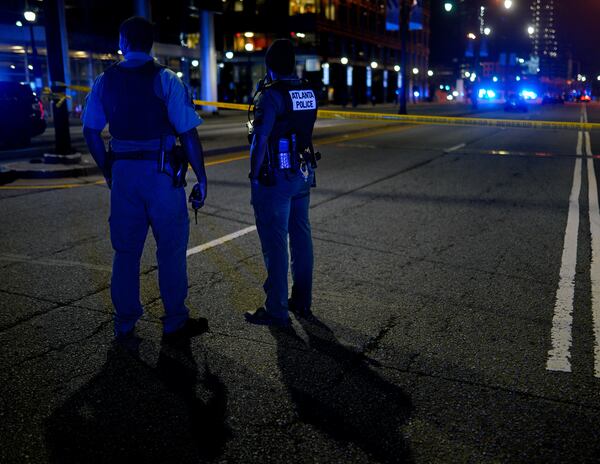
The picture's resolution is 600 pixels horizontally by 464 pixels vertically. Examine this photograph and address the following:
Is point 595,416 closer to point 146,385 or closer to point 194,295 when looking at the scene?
point 146,385

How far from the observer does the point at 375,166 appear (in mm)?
13406

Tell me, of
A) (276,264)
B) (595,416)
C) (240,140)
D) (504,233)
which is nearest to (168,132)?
(276,264)

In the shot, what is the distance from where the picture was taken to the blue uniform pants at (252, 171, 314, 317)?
13.8 ft

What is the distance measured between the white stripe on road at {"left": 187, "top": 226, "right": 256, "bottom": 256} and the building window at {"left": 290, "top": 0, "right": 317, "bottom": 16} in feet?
194

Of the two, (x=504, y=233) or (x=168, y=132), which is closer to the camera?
(x=168, y=132)

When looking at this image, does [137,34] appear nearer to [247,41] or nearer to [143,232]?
[143,232]

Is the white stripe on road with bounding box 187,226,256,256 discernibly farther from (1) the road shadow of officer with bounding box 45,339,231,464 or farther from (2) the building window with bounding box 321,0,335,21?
(2) the building window with bounding box 321,0,335,21

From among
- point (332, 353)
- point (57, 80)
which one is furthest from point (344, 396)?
point (57, 80)

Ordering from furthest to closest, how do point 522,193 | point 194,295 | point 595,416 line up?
point 522,193 → point 194,295 → point 595,416

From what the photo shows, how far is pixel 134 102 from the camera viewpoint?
367 cm

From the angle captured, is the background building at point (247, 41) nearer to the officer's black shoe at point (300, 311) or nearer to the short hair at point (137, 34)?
the officer's black shoe at point (300, 311)

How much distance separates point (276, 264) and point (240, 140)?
51.4ft

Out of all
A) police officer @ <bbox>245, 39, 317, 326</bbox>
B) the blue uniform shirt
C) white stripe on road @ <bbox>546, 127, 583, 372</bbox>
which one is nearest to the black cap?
police officer @ <bbox>245, 39, 317, 326</bbox>

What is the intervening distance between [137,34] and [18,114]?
15.3m
